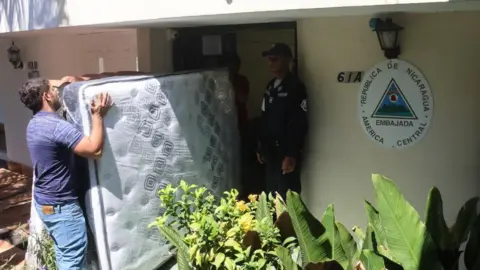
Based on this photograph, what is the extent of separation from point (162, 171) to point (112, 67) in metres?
2.63

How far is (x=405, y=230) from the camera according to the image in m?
3.03

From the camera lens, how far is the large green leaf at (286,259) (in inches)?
129

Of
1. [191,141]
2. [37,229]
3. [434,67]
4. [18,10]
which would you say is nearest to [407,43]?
[434,67]

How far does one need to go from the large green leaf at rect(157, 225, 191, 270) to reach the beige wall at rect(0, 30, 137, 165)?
2.94 m

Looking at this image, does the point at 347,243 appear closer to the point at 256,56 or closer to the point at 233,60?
the point at 233,60

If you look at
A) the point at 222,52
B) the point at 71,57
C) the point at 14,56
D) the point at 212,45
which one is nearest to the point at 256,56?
the point at 222,52

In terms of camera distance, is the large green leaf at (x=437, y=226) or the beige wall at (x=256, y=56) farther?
the beige wall at (x=256, y=56)

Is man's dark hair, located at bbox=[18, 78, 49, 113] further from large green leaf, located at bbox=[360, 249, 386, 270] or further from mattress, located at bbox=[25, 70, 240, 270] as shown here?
large green leaf, located at bbox=[360, 249, 386, 270]

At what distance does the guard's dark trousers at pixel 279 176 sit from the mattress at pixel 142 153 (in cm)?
50

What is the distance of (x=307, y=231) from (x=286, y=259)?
0.70 ft

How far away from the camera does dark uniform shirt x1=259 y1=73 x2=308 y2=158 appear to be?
475 cm

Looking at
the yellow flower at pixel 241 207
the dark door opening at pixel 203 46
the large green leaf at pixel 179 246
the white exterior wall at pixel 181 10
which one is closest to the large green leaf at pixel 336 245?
the yellow flower at pixel 241 207

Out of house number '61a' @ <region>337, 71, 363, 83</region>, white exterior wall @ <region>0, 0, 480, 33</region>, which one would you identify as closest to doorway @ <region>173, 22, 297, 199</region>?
house number '61a' @ <region>337, 71, 363, 83</region>

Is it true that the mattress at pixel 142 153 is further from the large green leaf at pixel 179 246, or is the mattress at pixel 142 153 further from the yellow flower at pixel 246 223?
the yellow flower at pixel 246 223
